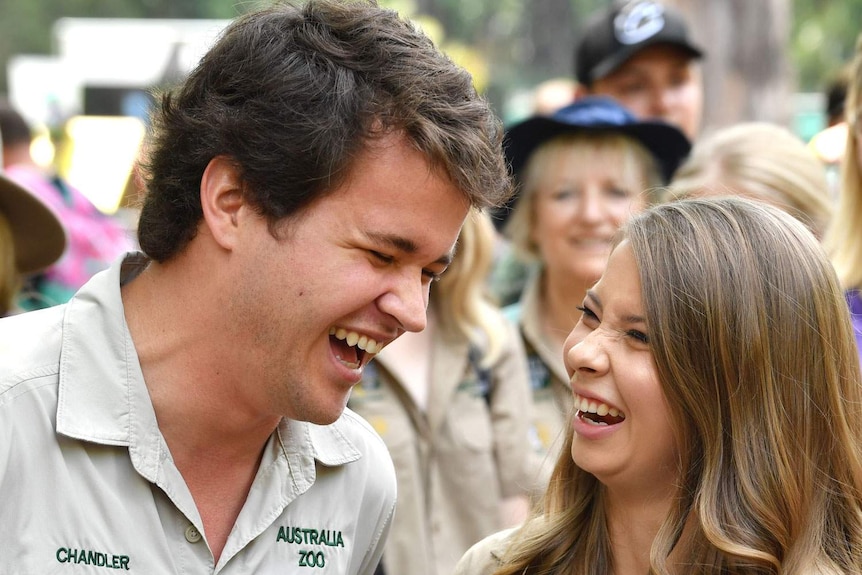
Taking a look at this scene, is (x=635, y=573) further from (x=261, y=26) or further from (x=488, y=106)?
A: (x=261, y=26)

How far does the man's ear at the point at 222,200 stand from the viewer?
2756 millimetres

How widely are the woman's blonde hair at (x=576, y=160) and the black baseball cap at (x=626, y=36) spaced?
98 cm

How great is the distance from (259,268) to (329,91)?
17.4 inches

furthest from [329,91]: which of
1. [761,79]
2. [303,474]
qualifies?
[761,79]

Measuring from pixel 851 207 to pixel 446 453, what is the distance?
5.95 ft

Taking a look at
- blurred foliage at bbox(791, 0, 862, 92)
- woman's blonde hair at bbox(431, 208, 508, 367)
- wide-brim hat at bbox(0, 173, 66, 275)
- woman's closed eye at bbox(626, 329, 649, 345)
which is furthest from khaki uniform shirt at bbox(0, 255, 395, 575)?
blurred foliage at bbox(791, 0, 862, 92)

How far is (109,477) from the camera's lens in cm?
263

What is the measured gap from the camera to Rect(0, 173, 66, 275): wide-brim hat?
12.9ft

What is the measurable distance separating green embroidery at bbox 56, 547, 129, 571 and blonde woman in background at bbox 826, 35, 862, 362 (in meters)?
2.67

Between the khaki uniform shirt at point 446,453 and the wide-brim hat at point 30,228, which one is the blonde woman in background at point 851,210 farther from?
the wide-brim hat at point 30,228

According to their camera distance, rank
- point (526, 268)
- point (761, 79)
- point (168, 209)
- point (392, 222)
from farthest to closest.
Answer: point (761, 79)
point (526, 268)
point (168, 209)
point (392, 222)

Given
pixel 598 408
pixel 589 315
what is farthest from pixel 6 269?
pixel 598 408

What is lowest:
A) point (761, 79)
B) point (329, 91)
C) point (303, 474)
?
point (303, 474)

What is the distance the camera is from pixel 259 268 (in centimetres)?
271
